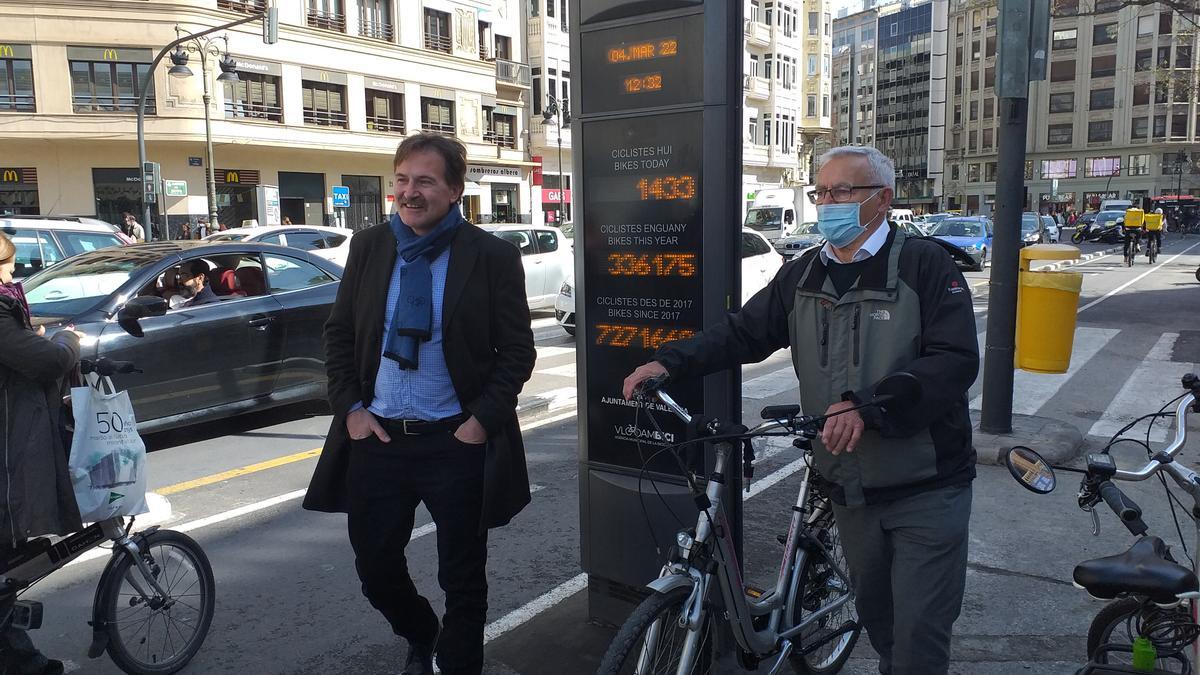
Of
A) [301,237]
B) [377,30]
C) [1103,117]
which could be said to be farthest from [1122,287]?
[1103,117]

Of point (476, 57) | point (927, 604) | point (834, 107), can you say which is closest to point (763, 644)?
point (927, 604)

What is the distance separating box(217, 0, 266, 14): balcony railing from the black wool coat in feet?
107

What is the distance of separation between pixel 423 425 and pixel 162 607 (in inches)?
55.3

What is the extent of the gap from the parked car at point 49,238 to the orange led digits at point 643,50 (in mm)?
8669

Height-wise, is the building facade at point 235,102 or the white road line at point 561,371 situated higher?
the building facade at point 235,102

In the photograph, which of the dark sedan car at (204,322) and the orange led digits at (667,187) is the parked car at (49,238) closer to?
the dark sedan car at (204,322)

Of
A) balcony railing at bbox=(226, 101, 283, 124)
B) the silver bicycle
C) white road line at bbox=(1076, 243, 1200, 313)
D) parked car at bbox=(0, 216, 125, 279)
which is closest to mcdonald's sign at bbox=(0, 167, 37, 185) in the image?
balcony railing at bbox=(226, 101, 283, 124)

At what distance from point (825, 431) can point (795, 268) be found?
680 mm

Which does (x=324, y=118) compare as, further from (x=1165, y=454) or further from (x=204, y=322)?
(x=1165, y=454)

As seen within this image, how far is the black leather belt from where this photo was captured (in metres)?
3.04

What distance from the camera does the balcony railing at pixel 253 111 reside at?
31.6 m

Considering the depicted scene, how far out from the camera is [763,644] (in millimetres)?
3002

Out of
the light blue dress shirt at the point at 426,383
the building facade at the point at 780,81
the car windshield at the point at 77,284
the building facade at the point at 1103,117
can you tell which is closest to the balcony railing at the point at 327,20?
the building facade at the point at 780,81

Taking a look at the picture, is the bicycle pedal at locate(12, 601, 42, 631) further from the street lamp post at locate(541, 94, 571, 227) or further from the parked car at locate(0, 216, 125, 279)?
the street lamp post at locate(541, 94, 571, 227)
